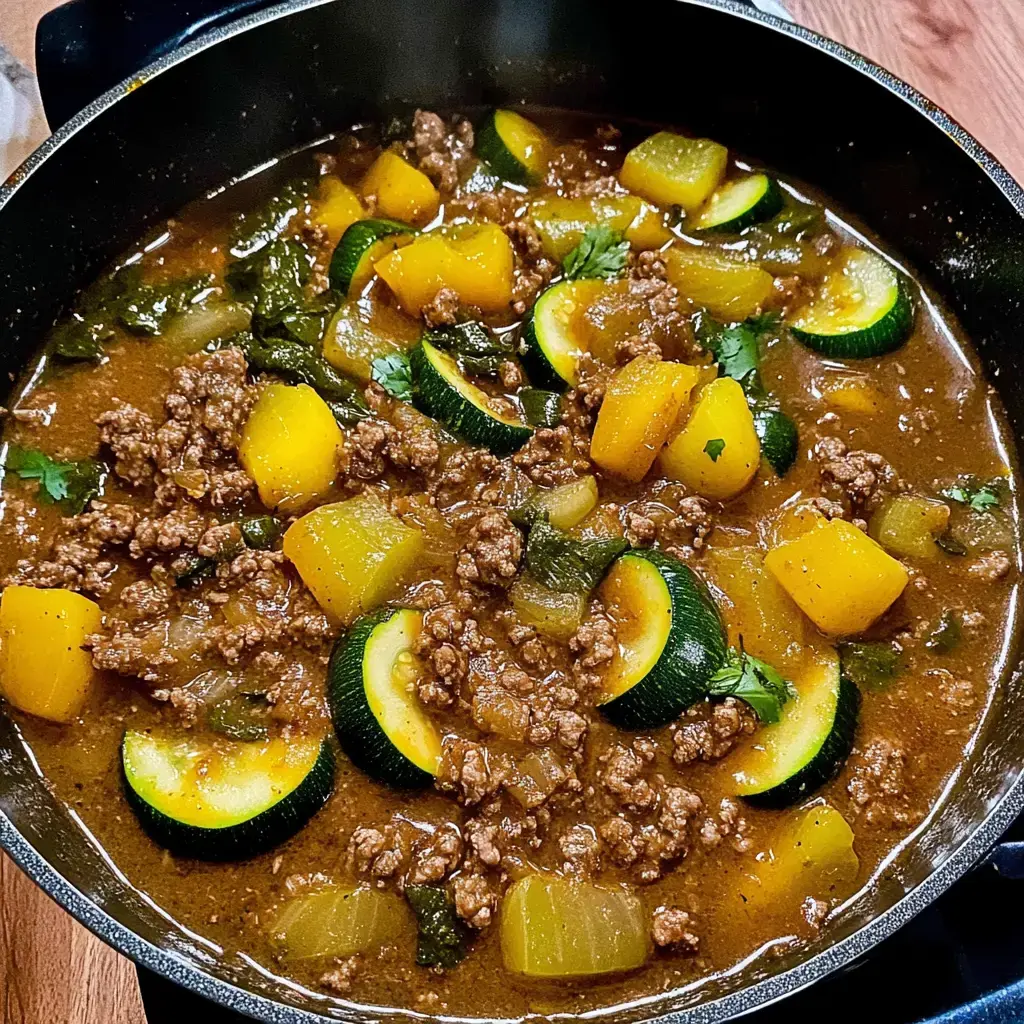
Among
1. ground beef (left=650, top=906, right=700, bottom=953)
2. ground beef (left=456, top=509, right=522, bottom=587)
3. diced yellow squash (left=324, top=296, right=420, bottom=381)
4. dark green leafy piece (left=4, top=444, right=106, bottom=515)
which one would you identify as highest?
diced yellow squash (left=324, top=296, right=420, bottom=381)

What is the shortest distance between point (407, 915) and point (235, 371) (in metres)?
1.58

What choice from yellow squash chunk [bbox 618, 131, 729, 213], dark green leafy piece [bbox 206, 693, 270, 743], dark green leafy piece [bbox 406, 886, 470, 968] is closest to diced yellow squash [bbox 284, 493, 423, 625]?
dark green leafy piece [bbox 206, 693, 270, 743]

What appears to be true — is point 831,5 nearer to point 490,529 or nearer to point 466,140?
point 466,140

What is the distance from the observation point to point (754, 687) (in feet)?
8.66

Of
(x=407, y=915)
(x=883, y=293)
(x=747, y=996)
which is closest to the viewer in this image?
(x=747, y=996)

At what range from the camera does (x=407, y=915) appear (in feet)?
8.21

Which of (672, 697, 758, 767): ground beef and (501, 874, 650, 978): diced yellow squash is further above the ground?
(672, 697, 758, 767): ground beef

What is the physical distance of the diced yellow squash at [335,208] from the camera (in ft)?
11.2

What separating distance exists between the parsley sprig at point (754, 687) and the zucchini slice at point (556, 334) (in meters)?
0.96

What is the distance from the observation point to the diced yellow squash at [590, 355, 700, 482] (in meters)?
2.86

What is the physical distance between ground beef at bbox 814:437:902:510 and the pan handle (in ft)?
7.50

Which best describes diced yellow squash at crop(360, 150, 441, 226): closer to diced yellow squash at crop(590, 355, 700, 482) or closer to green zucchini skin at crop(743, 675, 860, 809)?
diced yellow squash at crop(590, 355, 700, 482)

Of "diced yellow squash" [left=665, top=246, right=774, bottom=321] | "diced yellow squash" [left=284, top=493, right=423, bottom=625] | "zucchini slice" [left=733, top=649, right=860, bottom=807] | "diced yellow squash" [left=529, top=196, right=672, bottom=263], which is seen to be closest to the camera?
"zucchini slice" [left=733, top=649, right=860, bottom=807]

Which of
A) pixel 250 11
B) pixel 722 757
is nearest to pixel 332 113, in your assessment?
pixel 250 11
